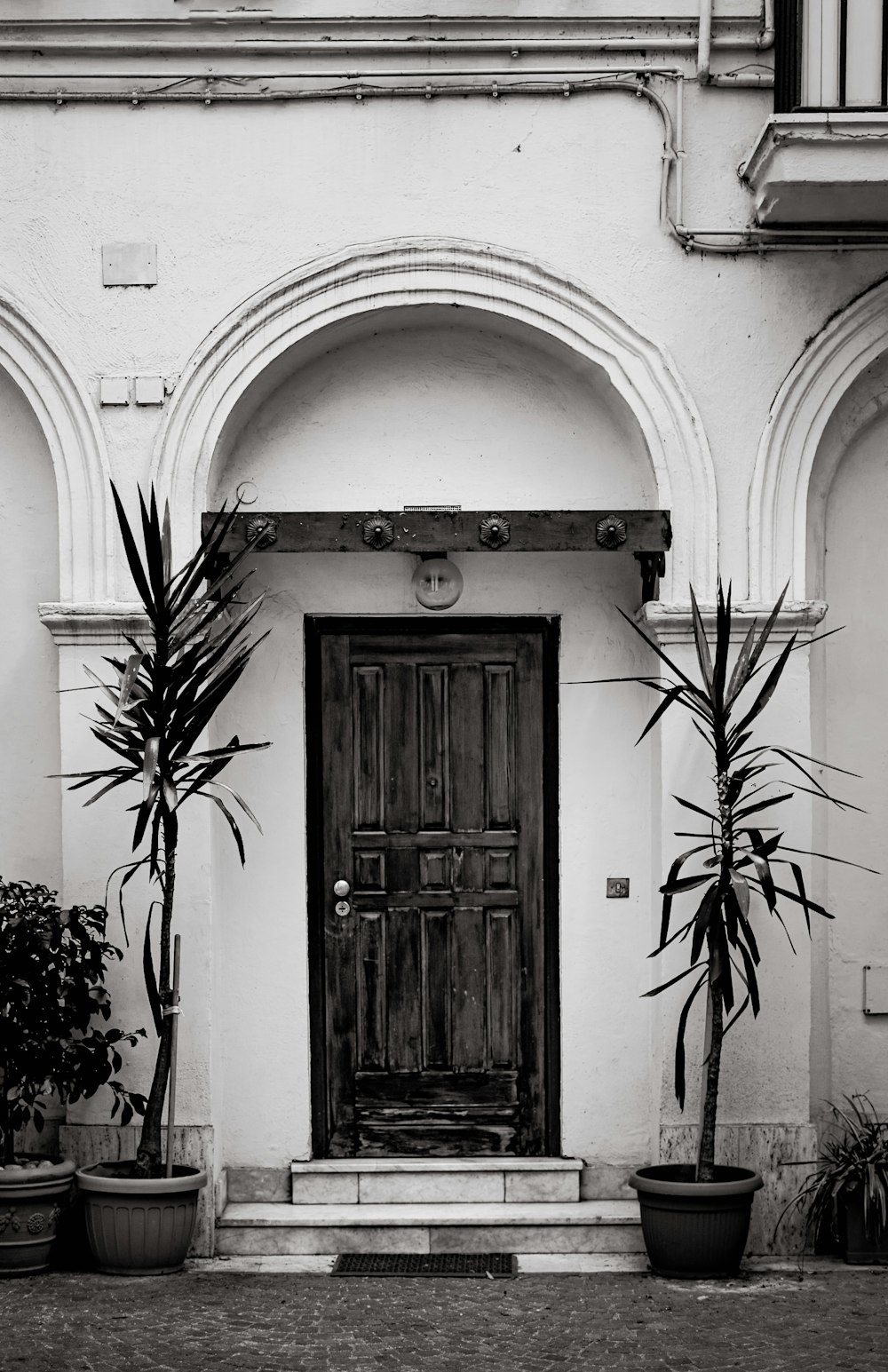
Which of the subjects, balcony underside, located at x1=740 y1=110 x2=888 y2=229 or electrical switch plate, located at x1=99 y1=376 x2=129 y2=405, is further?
electrical switch plate, located at x1=99 y1=376 x2=129 y2=405

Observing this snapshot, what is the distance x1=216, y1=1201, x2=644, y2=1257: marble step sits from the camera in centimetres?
681

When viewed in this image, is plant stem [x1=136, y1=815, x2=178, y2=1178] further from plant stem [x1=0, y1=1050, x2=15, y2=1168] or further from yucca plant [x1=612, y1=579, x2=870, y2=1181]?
yucca plant [x1=612, y1=579, x2=870, y2=1181]

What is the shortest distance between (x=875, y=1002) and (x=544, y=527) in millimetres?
2397

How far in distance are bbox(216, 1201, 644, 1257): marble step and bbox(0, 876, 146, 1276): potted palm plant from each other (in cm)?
75

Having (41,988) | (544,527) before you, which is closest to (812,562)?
(544,527)

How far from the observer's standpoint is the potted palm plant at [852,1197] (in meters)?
6.55

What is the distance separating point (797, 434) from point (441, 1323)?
3642mm

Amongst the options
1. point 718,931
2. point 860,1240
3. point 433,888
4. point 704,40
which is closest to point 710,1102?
point 718,931

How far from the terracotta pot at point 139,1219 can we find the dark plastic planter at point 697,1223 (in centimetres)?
170

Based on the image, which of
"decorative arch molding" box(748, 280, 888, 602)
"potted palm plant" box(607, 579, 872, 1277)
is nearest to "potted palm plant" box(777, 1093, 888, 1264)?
"potted palm plant" box(607, 579, 872, 1277)

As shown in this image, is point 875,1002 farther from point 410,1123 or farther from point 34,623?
point 34,623

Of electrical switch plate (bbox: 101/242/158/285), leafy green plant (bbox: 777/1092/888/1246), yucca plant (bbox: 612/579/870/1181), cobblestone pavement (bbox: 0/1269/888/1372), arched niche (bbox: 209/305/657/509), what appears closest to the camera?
cobblestone pavement (bbox: 0/1269/888/1372)

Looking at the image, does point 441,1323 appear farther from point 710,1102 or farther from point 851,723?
point 851,723

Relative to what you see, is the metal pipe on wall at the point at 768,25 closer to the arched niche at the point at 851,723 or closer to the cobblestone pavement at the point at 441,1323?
the arched niche at the point at 851,723
